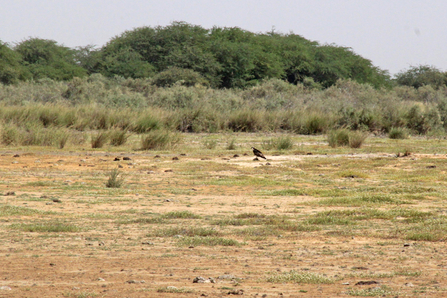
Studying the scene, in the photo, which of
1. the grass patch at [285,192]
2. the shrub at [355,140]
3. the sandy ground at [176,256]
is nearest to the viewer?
the sandy ground at [176,256]

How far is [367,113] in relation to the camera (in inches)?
973

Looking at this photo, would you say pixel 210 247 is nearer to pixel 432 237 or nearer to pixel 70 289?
pixel 70 289

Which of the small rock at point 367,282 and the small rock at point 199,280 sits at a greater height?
the small rock at point 199,280

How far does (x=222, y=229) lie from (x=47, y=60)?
45095 mm

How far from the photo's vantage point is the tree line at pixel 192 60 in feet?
147

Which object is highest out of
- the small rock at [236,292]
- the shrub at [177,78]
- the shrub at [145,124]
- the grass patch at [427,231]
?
the shrub at [177,78]

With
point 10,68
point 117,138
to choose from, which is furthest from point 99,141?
point 10,68

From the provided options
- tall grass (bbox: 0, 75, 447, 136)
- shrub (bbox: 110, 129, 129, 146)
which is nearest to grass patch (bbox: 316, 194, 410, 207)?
shrub (bbox: 110, 129, 129, 146)

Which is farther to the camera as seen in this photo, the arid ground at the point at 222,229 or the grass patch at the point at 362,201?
the grass patch at the point at 362,201

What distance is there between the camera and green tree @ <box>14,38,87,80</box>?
45438mm

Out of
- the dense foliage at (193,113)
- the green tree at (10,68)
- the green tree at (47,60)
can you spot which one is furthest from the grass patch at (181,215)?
the green tree at (47,60)

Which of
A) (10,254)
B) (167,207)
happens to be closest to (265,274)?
(10,254)

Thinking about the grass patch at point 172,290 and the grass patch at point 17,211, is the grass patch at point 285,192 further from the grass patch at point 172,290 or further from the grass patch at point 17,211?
the grass patch at point 172,290

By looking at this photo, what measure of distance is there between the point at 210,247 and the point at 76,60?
171ft
